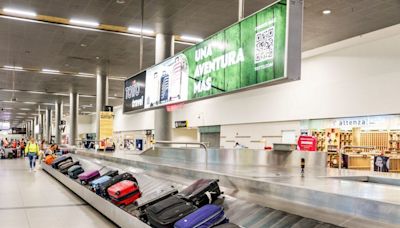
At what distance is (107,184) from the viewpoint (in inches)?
282

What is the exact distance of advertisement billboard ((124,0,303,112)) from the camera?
4.13 m

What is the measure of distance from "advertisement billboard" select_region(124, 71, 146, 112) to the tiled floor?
8.27ft

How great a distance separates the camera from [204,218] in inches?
159

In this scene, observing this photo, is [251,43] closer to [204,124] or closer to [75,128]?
[204,124]

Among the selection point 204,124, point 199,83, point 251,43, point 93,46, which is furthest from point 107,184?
point 204,124

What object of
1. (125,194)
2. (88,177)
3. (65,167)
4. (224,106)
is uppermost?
(224,106)

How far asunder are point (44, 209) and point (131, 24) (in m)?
6.50

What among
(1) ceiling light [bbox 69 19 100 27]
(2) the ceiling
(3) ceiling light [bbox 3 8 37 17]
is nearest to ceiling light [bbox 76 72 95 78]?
(2) the ceiling

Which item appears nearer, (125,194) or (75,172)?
(125,194)

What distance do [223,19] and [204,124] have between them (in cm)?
1298

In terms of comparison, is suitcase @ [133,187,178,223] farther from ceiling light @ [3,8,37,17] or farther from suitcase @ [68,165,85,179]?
ceiling light @ [3,8,37,17]

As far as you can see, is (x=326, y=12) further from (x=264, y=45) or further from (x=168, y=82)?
(x=264, y=45)

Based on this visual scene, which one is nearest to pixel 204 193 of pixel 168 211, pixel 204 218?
pixel 168 211

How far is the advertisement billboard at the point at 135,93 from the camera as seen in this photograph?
28.2 feet
